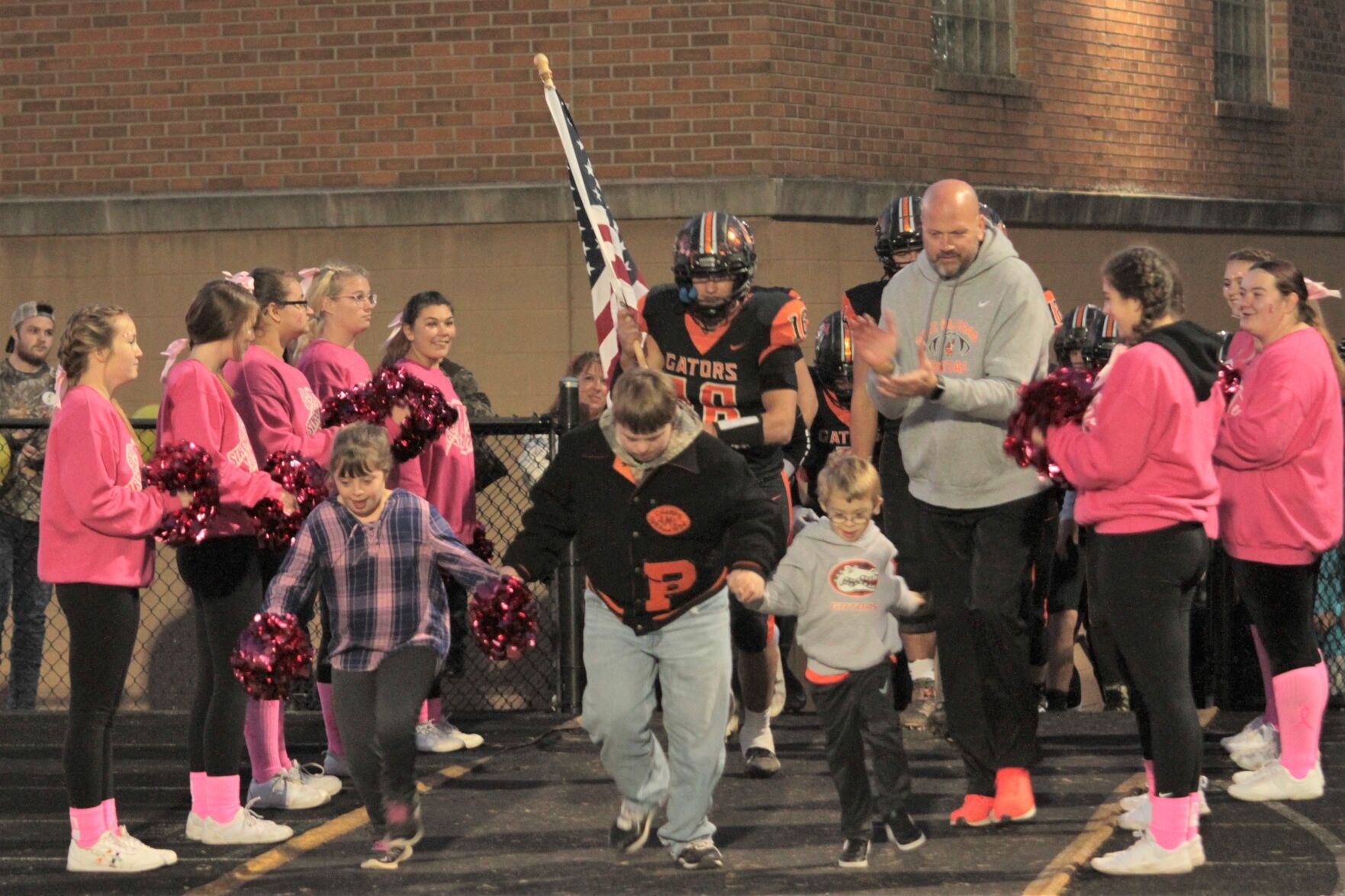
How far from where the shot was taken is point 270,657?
698 centimetres

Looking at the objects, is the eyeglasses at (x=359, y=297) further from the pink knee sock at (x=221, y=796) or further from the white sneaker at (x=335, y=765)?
the pink knee sock at (x=221, y=796)

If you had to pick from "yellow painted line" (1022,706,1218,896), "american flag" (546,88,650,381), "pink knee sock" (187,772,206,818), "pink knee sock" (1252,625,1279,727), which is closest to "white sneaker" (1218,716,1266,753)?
"pink knee sock" (1252,625,1279,727)

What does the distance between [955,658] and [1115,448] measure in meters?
1.14

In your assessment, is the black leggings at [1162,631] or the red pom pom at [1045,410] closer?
the black leggings at [1162,631]

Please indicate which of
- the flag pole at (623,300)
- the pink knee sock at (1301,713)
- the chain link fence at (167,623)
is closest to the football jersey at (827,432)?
the flag pole at (623,300)

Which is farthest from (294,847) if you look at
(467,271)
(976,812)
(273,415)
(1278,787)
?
(467,271)

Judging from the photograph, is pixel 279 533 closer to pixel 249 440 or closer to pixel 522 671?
pixel 249 440

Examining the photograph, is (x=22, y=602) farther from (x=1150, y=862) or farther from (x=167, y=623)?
(x=1150, y=862)

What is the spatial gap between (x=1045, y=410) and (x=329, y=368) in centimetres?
327

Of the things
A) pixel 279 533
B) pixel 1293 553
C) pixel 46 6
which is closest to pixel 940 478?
pixel 1293 553

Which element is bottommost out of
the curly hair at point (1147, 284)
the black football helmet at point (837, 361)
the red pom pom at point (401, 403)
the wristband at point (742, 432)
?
the wristband at point (742, 432)

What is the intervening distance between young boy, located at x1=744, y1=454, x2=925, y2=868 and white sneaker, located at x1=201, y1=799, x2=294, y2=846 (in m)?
2.09

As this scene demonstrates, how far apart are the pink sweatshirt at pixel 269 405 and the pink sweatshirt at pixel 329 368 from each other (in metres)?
0.47

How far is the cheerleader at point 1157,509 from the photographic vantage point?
21.6 feet
